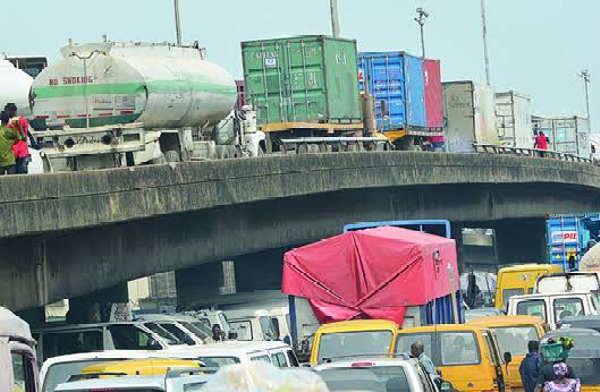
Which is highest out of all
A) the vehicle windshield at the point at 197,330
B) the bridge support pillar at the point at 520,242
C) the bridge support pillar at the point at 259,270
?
the vehicle windshield at the point at 197,330

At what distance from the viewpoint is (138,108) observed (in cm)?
3375

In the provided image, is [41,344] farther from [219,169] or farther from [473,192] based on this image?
[473,192]

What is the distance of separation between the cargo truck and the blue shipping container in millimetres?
6548

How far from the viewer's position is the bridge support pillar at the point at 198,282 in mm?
58031

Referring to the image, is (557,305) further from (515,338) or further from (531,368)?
(531,368)

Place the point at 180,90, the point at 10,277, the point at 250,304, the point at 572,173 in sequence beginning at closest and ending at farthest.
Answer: the point at 10,277
the point at 180,90
the point at 250,304
the point at 572,173

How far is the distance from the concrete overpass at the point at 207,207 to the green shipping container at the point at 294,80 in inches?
111

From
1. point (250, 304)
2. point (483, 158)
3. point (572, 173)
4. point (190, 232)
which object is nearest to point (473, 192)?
point (483, 158)

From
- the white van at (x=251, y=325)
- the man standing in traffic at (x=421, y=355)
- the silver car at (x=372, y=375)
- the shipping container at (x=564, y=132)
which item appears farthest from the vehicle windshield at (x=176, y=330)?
the shipping container at (x=564, y=132)

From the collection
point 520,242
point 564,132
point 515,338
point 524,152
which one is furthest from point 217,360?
point 564,132

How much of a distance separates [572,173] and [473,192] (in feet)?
27.3

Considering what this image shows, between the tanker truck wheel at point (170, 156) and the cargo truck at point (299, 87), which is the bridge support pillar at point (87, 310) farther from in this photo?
the cargo truck at point (299, 87)

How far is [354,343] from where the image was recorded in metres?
22.6

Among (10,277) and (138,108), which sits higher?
(138,108)
